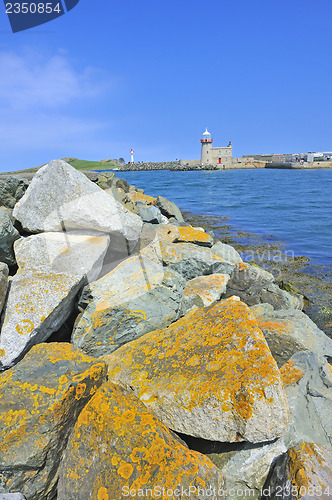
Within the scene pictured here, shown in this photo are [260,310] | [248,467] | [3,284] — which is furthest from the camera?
[260,310]

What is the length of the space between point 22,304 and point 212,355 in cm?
205

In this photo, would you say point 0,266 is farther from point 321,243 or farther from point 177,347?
point 321,243

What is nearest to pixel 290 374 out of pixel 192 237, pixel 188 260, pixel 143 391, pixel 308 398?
pixel 308 398

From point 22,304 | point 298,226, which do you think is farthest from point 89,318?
point 298,226

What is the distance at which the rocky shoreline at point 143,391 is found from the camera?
2.25 metres

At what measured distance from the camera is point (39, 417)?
2.39m

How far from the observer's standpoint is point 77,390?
258 cm

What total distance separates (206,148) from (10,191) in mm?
108381

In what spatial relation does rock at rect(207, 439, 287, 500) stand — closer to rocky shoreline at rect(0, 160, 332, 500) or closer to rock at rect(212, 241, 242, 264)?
rocky shoreline at rect(0, 160, 332, 500)

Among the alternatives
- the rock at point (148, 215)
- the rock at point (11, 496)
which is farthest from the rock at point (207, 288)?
the rock at point (148, 215)

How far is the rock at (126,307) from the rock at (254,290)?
9.08 ft

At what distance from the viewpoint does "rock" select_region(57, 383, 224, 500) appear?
2.13 meters

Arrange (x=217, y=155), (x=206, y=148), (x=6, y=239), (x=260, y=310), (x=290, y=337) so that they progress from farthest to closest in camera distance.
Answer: (x=217, y=155) < (x=206, y=148) < (x=260, y=310) < (x=6, y=239) < (x=290, y=337)

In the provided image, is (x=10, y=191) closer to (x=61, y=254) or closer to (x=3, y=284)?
(x=61, y=254)
